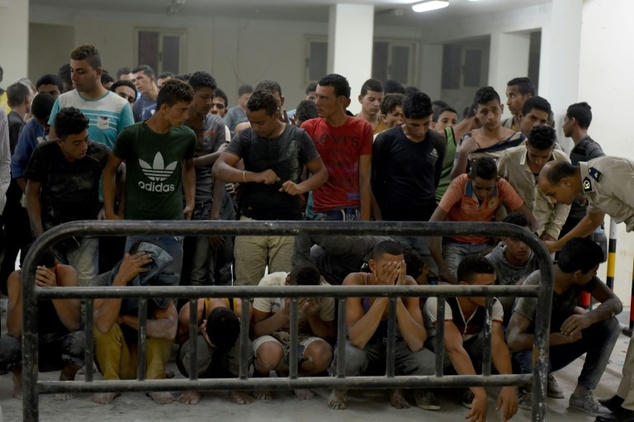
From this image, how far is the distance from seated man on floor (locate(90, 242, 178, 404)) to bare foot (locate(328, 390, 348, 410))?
93cm

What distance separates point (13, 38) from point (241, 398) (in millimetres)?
10958

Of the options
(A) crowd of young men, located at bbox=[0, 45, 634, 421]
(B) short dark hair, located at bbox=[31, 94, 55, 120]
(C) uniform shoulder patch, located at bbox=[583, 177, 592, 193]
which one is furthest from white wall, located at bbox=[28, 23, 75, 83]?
(C) uniform shoulder patch, located at bbox=[583, 177, 592, 193]

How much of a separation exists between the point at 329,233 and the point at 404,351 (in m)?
1.81

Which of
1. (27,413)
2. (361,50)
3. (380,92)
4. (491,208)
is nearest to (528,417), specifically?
(491,208)

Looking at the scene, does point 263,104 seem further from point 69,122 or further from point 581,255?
point 581,255

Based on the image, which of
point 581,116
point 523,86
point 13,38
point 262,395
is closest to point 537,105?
point 581,116

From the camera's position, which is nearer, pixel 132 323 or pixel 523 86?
pixel 132 323

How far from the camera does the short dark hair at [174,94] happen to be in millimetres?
5293

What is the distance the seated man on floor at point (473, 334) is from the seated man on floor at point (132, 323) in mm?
1578

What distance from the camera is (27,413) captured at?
11.4 feet

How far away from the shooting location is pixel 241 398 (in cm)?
506

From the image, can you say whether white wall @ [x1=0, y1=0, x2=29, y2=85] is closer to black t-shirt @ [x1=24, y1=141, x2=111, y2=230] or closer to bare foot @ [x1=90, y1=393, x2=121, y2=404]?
black t-shirt @ [x1=24, y1=141, x2=111, y2=230]

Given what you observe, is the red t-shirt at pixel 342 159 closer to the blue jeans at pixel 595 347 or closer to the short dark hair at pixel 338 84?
the short dark hair at pixel 338 84

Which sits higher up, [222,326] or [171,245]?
[171,245]
